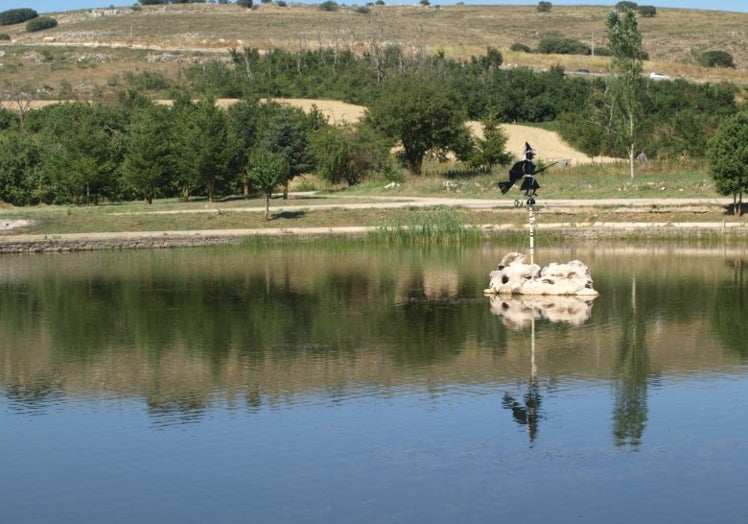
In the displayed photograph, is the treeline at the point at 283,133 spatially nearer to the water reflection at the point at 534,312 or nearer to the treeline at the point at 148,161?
the treeline at the point at 148,161

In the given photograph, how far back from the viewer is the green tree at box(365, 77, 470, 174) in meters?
67.5

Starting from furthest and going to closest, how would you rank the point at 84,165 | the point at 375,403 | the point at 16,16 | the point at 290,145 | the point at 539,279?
the point at 16,16, the point at 290,145, the point at 84,165, the point at 539,279, the point at 375,403

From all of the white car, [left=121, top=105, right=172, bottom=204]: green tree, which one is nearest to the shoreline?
[left=121, top=105, right=172, bottom=204]: green tree

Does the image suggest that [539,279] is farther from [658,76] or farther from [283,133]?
[658,76]

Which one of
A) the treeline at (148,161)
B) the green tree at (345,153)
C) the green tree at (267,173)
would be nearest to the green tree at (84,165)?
the treeline at (148,161)

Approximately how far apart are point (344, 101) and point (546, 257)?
6016 centimetres

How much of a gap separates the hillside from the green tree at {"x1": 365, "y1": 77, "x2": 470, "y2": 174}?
43524 mm

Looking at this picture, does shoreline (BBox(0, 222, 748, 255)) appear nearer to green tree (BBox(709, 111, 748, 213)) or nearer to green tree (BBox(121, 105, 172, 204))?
green tree (BBox(709, 111, 748, 213))

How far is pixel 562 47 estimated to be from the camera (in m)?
144

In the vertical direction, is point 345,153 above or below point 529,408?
above

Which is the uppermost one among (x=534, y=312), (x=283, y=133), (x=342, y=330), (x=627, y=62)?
(x=627, y=62)

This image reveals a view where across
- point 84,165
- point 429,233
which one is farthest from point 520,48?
point 429,233

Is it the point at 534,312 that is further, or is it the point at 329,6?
the point at 329,6

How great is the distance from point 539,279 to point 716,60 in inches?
4353
